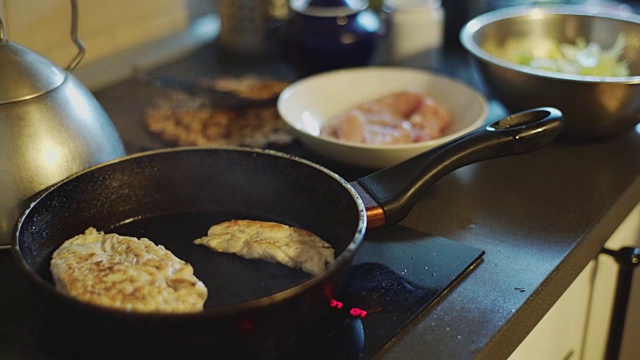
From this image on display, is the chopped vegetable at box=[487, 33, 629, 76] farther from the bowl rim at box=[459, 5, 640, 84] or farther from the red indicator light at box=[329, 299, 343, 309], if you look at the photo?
the red indicator light at box=[329, 299, 343, 309]

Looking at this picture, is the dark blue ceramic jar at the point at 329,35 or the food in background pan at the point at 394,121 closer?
the food in background pan at the point at 394,121

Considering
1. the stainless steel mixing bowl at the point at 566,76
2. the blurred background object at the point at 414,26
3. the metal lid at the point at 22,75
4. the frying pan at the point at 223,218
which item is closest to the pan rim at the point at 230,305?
the frying pan at the point at 223,218

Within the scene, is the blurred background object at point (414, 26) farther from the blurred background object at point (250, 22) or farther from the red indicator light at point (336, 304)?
the red indicator light at point (336, 304)

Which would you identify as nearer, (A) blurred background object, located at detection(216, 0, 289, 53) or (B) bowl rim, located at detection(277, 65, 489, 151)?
(B) bowl rim, located at detection(277, 65, 489, 151)

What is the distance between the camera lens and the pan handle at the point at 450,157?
83 cm

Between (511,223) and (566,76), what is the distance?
0.25 m

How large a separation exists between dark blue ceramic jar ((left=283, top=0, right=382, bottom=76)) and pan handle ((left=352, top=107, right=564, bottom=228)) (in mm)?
470

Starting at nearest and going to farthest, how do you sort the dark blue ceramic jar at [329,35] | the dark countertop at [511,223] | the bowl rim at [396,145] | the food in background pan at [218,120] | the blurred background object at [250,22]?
the dark countertop at [511,223] < the bowl rim at [396,145] < the food in background pan at [218,120] < the dark blue ceramic jar at [329,35] < the blurred background object at [250,22]

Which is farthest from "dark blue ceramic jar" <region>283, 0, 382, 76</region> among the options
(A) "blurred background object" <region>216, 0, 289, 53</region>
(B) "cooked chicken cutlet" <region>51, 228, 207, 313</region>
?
(B) "cooked chicken cutlet" <region>51, 228, 207, 313</region>

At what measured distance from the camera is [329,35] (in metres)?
1.30

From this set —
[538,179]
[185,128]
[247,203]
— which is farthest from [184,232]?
[538,179]

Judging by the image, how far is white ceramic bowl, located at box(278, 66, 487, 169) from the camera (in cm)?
102

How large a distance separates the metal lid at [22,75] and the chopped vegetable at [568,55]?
714 mm

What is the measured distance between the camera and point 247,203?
932 millimetres
